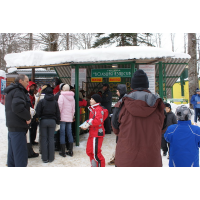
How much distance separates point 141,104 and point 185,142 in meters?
1.30

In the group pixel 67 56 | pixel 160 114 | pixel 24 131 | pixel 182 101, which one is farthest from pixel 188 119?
pixel 182 101

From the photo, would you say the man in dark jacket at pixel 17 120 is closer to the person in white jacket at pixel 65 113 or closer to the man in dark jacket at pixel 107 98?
the person in white jacket at pixel 65 113

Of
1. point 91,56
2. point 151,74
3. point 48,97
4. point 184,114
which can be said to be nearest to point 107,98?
point 151,74

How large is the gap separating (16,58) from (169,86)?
6829mm

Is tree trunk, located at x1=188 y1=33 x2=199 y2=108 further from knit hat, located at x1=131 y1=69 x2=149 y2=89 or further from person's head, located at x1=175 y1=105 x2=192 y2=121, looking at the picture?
knit hat, located at x1=131 y1=69 x2=149 y2=89

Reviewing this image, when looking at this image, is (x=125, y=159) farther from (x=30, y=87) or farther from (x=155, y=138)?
(x=30, y=87)

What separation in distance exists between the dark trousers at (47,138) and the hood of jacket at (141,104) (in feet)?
9.72

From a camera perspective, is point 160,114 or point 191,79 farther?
point 191,79

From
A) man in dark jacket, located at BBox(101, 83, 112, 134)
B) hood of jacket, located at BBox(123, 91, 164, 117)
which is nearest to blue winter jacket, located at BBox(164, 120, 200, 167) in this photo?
hood of jacket, located at BBox(123, 91, 164, 117)

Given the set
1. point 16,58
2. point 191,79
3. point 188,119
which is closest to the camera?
point 188,119

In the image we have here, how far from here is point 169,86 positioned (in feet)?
30.5

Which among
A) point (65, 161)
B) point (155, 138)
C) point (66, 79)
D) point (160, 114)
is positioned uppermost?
point (66, 79)

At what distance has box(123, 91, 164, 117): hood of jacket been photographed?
6.77 feet

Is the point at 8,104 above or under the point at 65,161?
above
